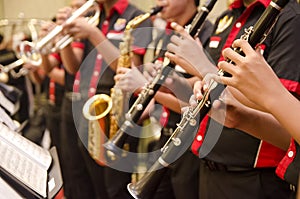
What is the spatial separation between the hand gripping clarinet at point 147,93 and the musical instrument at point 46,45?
0.70 m

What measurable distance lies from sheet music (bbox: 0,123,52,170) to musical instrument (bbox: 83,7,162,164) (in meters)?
0.74

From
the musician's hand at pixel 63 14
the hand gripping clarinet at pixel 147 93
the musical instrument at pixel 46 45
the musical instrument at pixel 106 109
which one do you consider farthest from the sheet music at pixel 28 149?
the musician's hand at pixel 63 14

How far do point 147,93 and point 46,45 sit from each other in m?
1.17

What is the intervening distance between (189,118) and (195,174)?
543mm

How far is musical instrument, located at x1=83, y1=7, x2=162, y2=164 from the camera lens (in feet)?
6.42

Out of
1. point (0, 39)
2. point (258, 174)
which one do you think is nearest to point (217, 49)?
point (258, 174)

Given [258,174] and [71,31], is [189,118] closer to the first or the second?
[258,174]

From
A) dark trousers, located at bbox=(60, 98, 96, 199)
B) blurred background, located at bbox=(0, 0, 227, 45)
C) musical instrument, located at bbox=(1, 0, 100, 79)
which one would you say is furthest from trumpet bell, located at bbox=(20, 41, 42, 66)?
blurred background, located at bbox=(0, 0, 227, 45)

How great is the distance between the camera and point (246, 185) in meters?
1.30

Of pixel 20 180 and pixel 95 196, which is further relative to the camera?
pixel 95 196

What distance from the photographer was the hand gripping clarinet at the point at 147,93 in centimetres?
142

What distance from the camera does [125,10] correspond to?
7.25 ft

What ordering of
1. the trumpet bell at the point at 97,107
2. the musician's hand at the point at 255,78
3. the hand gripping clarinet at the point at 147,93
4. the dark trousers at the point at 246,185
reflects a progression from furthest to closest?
the trumpet bell at the point at 97,107
the hand gripping clarinet at the point at 147,93
the dark trousers at the point at 246,185
the musician's hand at the point at 255,78

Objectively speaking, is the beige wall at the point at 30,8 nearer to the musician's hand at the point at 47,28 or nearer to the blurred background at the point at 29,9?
the blurred background at the point at 29,9
